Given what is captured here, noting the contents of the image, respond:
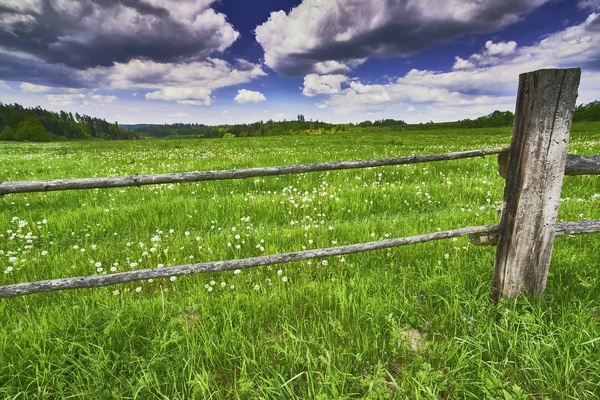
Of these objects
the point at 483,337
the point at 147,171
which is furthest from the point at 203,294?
the point at 147,171

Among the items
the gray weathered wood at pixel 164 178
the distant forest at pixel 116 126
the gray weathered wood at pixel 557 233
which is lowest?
the gray weathered wood at pixel 557 233

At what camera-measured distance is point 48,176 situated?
12.1m

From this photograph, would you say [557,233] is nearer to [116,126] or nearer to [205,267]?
[205,267]

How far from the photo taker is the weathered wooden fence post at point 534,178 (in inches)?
103

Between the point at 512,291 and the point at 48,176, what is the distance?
1525 cm

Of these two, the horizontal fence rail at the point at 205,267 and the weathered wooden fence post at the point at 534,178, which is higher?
the weathered wooden fence post at the point at 534,178

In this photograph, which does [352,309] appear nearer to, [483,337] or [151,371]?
[483,337]

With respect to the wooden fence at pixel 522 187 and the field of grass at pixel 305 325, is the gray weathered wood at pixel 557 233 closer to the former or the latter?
the wooden fence at pixel 522 187

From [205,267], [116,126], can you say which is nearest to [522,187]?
[205,267]

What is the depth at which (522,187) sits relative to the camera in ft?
9.29

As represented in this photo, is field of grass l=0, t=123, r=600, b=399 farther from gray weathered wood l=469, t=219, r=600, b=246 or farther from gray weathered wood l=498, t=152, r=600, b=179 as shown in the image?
gray weathered wood l=498, t=152, r=600, b=179


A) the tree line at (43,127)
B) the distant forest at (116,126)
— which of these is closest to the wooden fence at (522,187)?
the distant forest at (116,126)

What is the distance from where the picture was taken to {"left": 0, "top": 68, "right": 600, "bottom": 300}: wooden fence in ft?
8.64

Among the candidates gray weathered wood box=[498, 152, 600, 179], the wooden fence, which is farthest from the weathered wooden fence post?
gray weathered wood box=[498, 152, 600, 179]
